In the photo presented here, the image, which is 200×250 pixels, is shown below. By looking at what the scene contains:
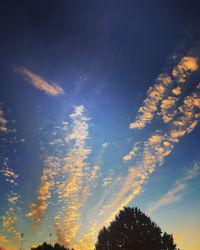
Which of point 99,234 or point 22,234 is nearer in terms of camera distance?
point 99,234

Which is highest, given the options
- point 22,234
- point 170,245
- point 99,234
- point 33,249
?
point 22,234

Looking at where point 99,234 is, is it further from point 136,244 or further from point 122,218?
point 136,244

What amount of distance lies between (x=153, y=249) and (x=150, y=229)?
9.54ft

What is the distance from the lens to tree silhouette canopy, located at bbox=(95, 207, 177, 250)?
2508 centimetres

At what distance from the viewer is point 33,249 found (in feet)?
144

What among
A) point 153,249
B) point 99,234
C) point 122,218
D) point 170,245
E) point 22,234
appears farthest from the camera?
point 22,234

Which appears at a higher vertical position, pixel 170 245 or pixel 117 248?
pixel 117 248

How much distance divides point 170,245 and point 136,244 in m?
6.75

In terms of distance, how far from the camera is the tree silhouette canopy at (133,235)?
82.3 feet

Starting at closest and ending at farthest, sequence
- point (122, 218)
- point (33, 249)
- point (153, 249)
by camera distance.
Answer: point (153, 249) < point (122, 218) < point (33, 249)

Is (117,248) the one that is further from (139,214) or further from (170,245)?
(170,245)

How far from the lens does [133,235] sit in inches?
1016

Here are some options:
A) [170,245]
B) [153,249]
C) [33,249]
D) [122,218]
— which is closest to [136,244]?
[153,249]

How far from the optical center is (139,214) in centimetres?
2923
